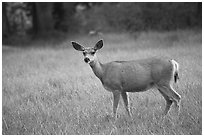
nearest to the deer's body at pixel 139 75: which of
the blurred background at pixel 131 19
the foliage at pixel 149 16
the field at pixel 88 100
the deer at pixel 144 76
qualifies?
the deer at pixel 144 76

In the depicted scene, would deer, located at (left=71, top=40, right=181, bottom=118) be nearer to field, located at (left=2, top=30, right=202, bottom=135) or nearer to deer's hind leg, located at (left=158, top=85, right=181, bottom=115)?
deer's hind leg, located at (left=158, top=85, right=181, bottom=115)

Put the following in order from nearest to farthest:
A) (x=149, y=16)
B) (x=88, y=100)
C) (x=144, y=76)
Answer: (x=144, y=76) → (x=88, y=100) → (x=149, y=16)

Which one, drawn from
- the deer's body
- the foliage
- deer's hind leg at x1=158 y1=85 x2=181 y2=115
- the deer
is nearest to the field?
deer's hind leg at x1=158 y1=85 x2=181 y2=115

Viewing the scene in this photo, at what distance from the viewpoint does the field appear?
4918 millimetres

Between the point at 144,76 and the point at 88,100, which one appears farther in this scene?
the point at 88,100

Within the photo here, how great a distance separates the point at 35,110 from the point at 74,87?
1.30 meters

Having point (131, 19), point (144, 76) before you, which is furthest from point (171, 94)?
point (131, 19)

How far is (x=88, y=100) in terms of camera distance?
6.23 m

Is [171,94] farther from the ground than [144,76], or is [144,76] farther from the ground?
[144,76]

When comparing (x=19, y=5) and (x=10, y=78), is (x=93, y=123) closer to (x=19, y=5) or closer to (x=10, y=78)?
(x=10, y=78)

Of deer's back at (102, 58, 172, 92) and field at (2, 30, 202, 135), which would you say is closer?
field at (2, 30, 202, 135)

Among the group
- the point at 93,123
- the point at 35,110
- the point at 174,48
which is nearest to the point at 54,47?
the point at 174,48

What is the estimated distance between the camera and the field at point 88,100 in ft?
16.1

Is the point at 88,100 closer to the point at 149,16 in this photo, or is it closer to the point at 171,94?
the point at 171,94
